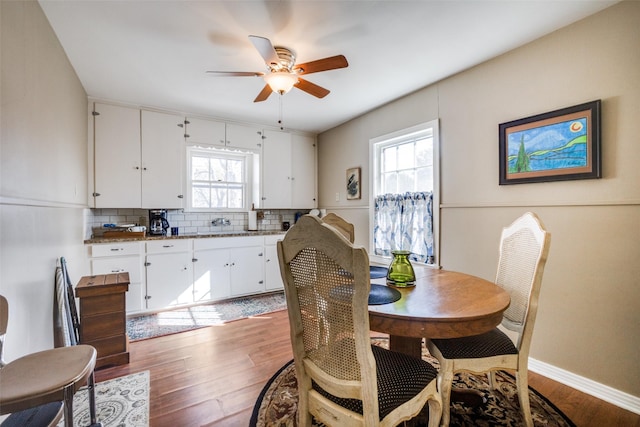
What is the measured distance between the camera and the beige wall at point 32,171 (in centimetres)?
132

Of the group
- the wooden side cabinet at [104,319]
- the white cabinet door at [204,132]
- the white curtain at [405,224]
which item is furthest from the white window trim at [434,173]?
the wooden side cabinet at [104,319]

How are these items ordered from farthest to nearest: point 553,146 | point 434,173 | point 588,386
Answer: point 434,173 < point 553,146 < point 588,386

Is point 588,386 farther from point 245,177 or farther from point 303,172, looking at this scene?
point 245,177

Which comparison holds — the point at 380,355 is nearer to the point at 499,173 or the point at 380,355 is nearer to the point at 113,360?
the point at 499,173

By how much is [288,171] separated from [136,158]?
206 cm

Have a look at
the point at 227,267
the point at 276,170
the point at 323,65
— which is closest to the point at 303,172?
the point at 276,170

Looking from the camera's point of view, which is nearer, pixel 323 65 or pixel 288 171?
pixel 323 65

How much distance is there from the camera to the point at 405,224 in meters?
3.18

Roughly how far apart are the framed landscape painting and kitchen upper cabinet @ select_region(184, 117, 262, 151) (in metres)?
3.17

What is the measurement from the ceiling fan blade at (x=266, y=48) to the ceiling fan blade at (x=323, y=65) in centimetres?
18

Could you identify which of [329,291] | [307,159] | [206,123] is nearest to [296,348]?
[329,291]

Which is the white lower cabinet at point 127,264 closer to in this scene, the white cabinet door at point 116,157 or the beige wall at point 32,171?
the white cabinet door at point 116,157

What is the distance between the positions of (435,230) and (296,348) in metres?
2.13

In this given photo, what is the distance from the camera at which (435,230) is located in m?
2.85
